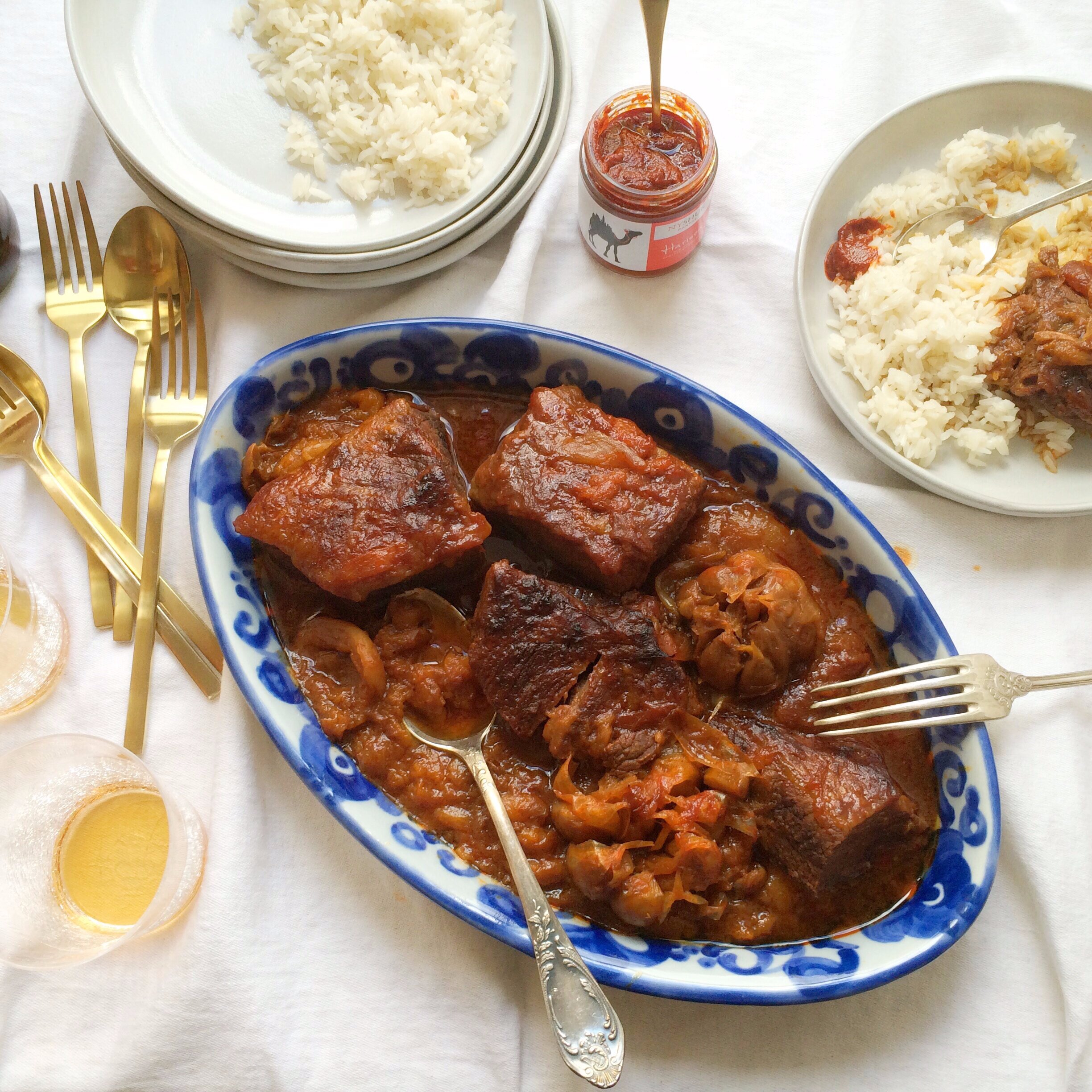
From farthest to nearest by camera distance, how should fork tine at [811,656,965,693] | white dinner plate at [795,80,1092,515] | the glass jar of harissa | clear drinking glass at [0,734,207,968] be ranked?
white dinner plate at [795,80,1092,515], the glass jar of harissa, clear drinking glass at [0,734,207,968], fork tine at [811,656,965,693]

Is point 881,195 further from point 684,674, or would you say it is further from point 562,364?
point 684,674

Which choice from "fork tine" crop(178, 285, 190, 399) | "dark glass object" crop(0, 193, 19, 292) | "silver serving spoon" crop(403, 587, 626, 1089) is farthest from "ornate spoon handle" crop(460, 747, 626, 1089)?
"dark glass object" crop(0, 193, 19, 292)

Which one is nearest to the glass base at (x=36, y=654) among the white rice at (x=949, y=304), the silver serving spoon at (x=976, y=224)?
the white rice at (x=949, y=304)

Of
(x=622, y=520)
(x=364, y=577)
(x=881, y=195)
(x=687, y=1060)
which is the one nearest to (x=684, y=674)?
(x=622, y=520)

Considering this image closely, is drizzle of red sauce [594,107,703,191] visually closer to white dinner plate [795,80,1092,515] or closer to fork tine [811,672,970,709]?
white dinner plate [795,80,1092,515]

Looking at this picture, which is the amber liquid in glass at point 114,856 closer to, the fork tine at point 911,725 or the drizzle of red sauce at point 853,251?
the fork tine at point 911,725

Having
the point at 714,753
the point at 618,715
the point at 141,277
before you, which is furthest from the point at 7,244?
the point at 714,753
